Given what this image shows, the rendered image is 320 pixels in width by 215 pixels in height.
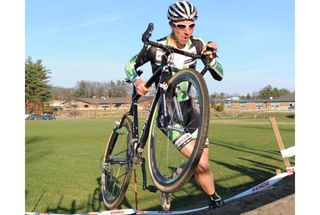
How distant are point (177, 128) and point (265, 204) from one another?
5.35 metres

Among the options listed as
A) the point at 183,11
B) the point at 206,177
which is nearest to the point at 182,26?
the point at 183,11

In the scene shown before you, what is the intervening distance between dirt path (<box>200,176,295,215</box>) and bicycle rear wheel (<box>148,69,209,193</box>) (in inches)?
125

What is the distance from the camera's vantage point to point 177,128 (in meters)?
3.48

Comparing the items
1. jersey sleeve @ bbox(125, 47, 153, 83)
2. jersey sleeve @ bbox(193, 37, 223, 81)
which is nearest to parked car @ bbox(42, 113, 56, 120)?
jersey sleeve @ bbox(125, 47, 153, 83)

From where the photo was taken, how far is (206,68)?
336 cm

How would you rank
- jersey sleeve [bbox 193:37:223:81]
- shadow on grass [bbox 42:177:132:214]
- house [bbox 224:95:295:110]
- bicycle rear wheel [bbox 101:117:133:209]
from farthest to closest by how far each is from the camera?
shadow on grass [bbox 42:177:132:214] < house [bbox 224:95:295:110] < bicycle rear wheel [bbox 101:117:133:209] < jersey sleeve [bbox 193:37:223:81]

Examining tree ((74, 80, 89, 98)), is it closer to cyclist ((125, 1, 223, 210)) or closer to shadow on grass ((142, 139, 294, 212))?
shadow on grass ((142, 139, 294, 212))

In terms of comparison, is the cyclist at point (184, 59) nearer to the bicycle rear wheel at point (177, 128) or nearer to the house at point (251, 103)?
the bicycle rear wheel at point (177, 128)

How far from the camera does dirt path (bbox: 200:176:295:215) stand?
6.76m

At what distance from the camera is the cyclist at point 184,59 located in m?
3.30
